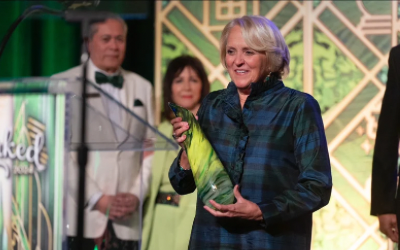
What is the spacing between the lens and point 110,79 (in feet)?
12.6

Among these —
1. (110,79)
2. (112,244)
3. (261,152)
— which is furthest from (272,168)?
(110,79)

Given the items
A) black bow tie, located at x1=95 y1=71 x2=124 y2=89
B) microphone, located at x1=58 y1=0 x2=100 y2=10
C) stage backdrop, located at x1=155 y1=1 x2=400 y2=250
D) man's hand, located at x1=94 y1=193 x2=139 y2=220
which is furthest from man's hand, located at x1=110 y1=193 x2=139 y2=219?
microphone, located at x1=58 y1=0 x2=100 y2=10

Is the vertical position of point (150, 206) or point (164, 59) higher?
point (164, 59)

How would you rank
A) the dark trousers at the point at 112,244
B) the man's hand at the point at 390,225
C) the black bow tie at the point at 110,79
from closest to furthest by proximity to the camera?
1. the man's hand at the point at 390,225
2. the dark trousers at the point at 112,244
3. the black bow tie at the point at 110,79

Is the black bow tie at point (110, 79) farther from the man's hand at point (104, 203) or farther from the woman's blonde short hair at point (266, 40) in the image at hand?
the woman's blonde short hair at point (266, 40)

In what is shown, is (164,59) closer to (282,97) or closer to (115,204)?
(115,204)

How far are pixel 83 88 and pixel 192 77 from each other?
144 centimetres

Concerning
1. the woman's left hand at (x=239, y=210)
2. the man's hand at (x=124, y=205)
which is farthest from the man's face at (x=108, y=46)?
the woman's left hand at (x=239, y=210)

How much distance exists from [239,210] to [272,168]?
163mm

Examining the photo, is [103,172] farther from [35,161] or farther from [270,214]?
[270,214]

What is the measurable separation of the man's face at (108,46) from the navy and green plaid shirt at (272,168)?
2035 millimetres

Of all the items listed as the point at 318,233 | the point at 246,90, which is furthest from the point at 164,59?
the point at 246,90

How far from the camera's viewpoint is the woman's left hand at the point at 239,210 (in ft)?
5.74

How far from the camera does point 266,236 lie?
1813 millimetres
